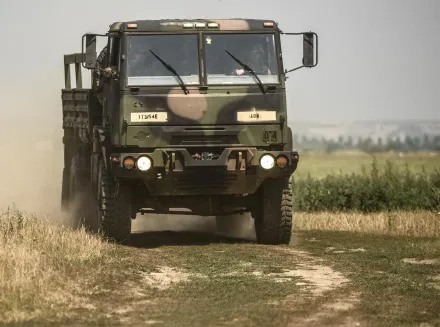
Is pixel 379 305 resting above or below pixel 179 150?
below

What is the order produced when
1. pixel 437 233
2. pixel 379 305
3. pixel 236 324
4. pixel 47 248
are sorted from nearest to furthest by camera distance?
pixel 236 324, pixel 379 305, pixel 47 248, pixel 437 233

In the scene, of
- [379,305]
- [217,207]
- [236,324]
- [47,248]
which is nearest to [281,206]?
[217,207]

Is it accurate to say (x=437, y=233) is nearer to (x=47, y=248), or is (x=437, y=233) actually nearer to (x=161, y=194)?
(x=161, y=194)

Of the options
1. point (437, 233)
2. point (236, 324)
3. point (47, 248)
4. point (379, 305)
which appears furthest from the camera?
point (437, 233)

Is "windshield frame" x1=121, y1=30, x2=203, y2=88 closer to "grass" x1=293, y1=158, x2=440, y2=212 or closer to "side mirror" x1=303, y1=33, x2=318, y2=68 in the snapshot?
"side mirror" x1=303, y1=33, x2=318, y2=68

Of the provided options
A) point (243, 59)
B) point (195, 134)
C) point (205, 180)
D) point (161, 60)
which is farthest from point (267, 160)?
point (161, 60)

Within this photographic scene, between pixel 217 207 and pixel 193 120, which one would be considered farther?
pixel 217 207

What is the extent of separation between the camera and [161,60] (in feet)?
53.6

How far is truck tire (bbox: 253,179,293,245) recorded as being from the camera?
1712 centimetres

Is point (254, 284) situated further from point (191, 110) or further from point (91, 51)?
point (91, 51)

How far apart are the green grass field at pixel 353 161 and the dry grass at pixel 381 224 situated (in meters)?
37.0

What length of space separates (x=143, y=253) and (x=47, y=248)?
62.4 inches

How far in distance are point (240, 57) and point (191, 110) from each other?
1058mm

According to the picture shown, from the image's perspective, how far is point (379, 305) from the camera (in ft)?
37.2
